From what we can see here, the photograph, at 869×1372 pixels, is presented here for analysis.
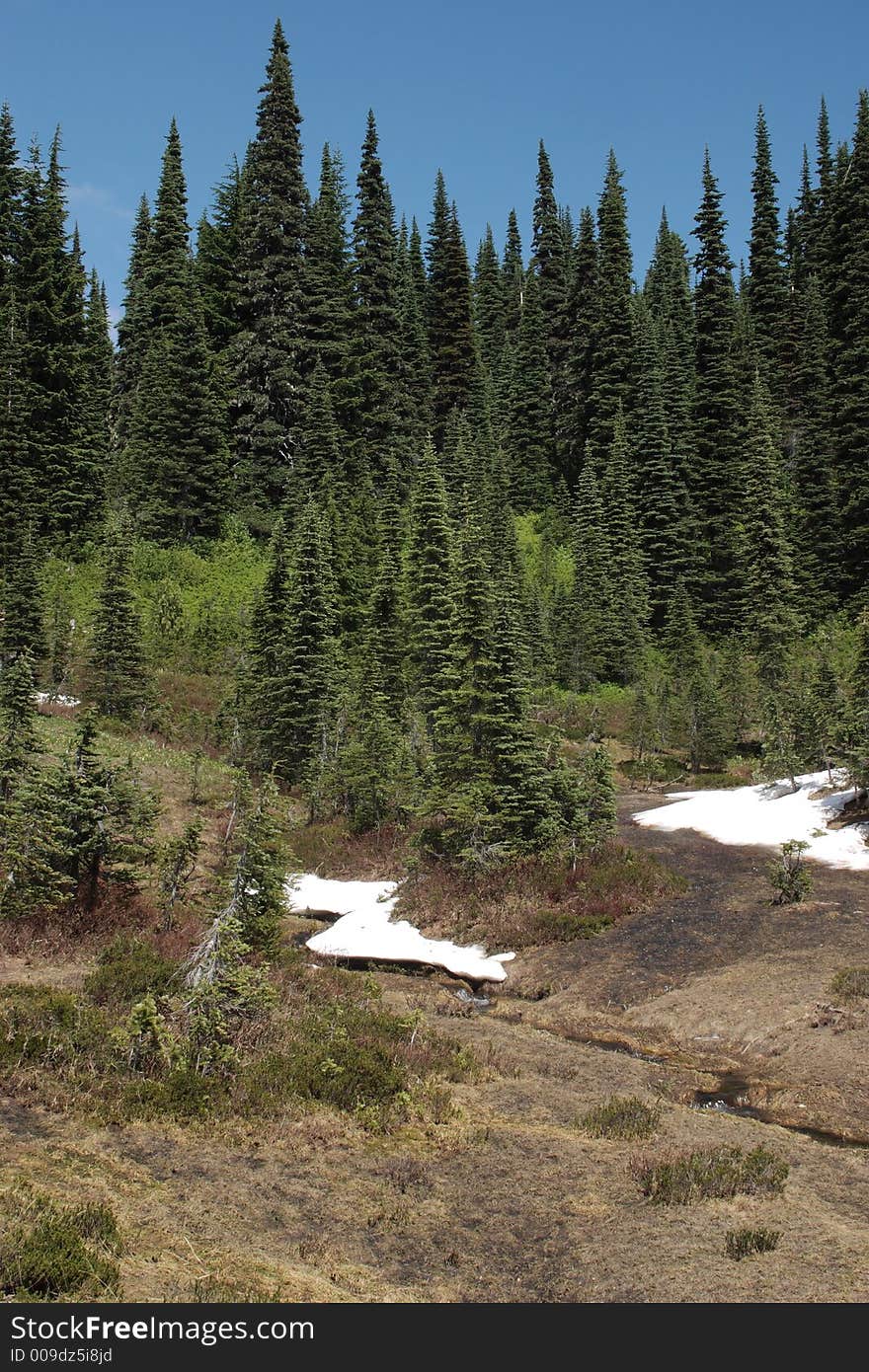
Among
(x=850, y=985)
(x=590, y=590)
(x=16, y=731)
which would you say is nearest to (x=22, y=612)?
(x=16, y=731)

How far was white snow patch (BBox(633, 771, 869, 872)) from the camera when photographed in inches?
935

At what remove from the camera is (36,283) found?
5319 centimetres

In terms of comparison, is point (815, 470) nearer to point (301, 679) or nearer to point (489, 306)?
point (301, 679)

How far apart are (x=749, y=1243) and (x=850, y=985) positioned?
811 centimetres

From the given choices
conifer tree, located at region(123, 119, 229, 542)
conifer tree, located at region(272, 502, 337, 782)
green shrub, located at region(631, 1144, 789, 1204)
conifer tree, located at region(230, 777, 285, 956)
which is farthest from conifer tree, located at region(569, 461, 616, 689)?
green shrub, located at region(631, 1144, 789, 1204)

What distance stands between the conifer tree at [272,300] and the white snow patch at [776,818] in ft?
102

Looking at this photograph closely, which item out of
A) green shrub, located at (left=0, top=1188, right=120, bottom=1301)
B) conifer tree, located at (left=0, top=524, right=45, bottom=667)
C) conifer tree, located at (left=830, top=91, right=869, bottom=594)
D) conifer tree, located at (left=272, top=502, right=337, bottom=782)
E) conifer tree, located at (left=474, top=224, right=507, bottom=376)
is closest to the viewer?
green shrub, located at (left=0, top=1188, right=120, bottom=1301)

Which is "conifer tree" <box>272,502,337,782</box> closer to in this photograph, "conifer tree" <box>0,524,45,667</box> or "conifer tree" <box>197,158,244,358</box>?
"conifer tree" <box>0,524,45,667</box>

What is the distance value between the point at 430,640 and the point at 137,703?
1118 centimetres

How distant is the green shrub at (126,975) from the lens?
13.4 metres

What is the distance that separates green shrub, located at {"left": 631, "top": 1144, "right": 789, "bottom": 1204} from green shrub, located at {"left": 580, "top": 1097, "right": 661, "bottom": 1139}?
834 mm

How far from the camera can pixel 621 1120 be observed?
11.1 meters

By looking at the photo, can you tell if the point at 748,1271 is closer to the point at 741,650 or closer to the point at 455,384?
the point at 741,650

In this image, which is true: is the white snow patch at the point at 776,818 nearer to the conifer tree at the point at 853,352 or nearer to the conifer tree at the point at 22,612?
the conifer tree at the point at 22,612
